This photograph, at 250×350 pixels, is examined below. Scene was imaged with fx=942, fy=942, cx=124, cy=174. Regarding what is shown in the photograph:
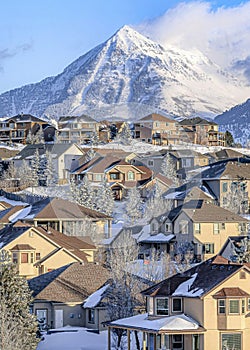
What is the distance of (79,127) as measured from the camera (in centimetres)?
12562

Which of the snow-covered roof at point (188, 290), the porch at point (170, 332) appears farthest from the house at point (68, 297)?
the snow-covered roof at point (188, 290)

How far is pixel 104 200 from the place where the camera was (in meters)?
76.8

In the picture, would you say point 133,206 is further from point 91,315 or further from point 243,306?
point 243,306

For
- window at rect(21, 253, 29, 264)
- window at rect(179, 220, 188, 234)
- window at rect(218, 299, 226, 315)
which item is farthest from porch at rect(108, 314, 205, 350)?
window at rect(179, 220, 188, 234)

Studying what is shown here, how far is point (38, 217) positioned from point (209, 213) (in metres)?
11.6

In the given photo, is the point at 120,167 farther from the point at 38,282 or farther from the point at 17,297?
the point at 17,297

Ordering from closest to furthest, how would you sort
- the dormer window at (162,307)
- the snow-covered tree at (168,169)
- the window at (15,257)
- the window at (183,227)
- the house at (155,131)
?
the dormer window at (162,307)
the window at (15,257)
the window at (183,227)
the snow-covered tree at (168,169)
the house at (155,131)

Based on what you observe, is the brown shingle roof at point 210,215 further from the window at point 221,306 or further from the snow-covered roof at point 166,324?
the window at point 221,306

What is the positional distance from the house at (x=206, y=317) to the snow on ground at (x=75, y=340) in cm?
344

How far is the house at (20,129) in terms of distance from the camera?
129 metres

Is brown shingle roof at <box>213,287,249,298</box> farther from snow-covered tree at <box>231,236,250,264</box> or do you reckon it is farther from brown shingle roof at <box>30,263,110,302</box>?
snow-covered tree at <box>231,236,250,264</box>

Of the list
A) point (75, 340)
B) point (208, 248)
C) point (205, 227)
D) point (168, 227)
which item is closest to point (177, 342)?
point (75, 340)

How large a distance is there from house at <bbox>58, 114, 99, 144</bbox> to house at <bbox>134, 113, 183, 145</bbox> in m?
5.82

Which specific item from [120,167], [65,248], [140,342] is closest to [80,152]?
[120,167]
